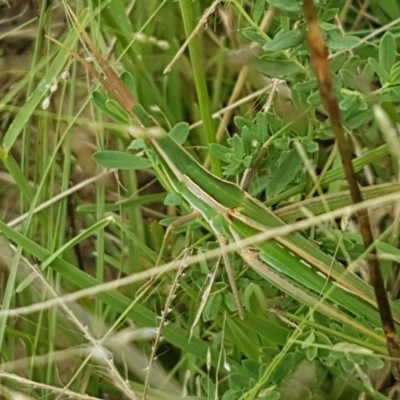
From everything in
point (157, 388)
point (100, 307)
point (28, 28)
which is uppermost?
point (28, 28)

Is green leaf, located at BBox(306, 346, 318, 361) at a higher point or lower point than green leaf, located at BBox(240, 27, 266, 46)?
lower

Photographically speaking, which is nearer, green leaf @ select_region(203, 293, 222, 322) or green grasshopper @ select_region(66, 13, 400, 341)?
green grasshopper @ select_region(66, 13, 400, 341)

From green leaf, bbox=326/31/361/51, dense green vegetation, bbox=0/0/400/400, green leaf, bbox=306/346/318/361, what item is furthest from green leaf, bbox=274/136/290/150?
green leaf, bbox=306/346/318/361

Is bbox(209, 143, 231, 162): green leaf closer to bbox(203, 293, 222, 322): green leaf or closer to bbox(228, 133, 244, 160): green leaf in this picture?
bbox(228, 133, 244, 160): green leaf

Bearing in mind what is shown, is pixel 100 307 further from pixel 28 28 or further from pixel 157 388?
pixel 28 28

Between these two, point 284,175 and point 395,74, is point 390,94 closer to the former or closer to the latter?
point 395,74

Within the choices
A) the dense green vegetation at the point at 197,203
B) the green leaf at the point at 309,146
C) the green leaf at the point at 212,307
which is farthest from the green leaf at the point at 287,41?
the green leaf at the point at 212,307

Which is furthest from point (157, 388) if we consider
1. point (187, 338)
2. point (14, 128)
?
point (14, 128)
